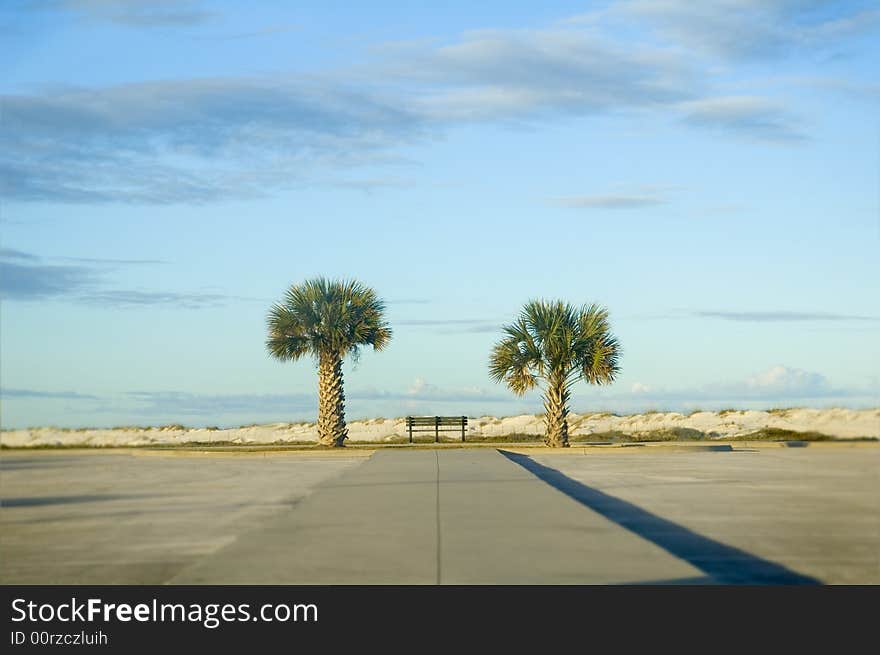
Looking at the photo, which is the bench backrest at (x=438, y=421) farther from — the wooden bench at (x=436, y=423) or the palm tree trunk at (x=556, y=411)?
the palm tree trunk at (x=556, y=411)

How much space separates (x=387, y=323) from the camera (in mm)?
34844

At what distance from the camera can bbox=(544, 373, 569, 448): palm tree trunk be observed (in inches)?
1310

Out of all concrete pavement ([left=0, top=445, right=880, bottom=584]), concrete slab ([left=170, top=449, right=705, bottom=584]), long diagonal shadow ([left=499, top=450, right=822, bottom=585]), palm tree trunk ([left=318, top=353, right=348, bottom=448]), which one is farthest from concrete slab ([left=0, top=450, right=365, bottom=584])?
palm tree trunk ([left=318, top=353, right=348, bottom=448])

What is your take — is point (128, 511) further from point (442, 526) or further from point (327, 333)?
point (327, 333)

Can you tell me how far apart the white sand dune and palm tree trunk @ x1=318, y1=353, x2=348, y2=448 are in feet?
30.3

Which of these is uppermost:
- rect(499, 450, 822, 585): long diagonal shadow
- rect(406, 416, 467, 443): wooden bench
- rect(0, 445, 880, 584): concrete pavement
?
rect(406, 416, 467, 443): wooden bench

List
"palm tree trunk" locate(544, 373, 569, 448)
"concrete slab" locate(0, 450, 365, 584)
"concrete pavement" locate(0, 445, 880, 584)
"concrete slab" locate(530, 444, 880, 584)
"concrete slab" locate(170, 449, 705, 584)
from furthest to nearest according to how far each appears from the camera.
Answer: "palm tree trunk" locate(544, 373, 569, 448) < "concrete slab" locate(530, 444, 880, 584) < "concrete slab" locate(0, 450, 365, 584) < "concrete pavement" locate(0, 445, 880, 584) < "concrete slab" locate(170, 449, 705, 584)

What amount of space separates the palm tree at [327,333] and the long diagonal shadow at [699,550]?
61.4ft

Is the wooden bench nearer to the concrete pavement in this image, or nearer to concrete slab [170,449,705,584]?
the concrete pavement

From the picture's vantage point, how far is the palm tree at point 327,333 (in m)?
34.2
